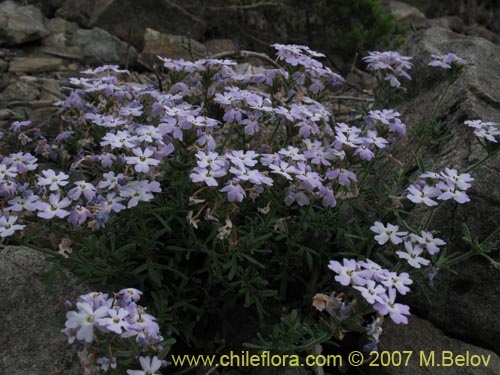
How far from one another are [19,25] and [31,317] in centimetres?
484

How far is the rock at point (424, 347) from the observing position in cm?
351

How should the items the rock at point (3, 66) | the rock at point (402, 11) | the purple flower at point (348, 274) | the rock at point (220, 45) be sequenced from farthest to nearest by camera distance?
the rock at point (402, 11) → the rock at point (220, 45) → the rock at point (3, 66) → the purple flower at point (348, 274)

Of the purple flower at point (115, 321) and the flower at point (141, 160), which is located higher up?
the flower at point (141, 160)

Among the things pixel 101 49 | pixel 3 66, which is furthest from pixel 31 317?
pixel 101 49

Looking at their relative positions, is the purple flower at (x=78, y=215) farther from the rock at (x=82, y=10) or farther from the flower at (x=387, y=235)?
the rock at (x=82, y=10)

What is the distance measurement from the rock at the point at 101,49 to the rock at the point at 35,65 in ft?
1.29

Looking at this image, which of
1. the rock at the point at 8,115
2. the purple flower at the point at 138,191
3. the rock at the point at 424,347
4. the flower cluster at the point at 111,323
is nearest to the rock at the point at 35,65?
the rock at the point at 8,115

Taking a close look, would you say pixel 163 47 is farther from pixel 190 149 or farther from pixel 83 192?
pixel 83 192

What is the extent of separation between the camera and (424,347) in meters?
3.61

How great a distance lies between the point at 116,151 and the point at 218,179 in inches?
31.7

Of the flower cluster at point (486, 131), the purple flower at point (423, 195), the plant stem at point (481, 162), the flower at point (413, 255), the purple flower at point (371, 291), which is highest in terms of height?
the flower cluster at point (486, 131)

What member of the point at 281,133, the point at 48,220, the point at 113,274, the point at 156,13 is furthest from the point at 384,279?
the point at 156,13

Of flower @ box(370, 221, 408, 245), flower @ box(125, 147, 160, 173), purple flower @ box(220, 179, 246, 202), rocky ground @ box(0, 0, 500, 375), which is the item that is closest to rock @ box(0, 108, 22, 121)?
rocky ground @ box(0, 0, 500, 375)

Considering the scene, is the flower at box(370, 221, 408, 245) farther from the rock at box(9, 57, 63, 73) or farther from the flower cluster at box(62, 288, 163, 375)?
the rock at box(9, 57, 63, 73)
